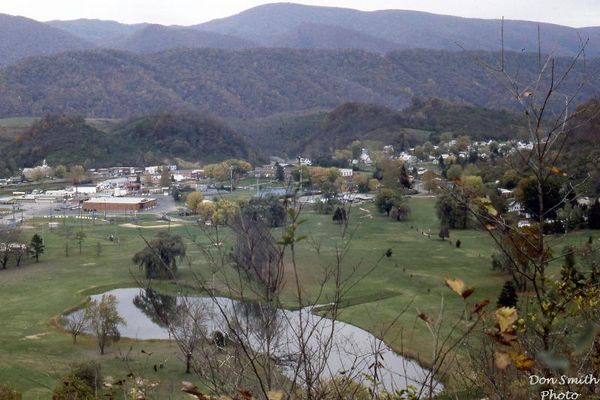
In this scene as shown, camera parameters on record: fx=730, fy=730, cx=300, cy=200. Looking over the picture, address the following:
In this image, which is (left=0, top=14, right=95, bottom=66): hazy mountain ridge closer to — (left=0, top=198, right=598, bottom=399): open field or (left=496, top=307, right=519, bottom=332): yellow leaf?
(left=0, top=198, right=598, bottom=399): open field

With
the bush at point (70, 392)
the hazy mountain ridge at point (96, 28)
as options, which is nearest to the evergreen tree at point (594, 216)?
the bush at point (70, 392)

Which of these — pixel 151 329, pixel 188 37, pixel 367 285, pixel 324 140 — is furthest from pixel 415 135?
pixel 188 37

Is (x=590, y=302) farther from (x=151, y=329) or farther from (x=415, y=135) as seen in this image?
(x=415, y=135)

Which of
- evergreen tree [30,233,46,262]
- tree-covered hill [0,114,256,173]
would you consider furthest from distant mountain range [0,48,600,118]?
evergreen tree [30,233,46,262]

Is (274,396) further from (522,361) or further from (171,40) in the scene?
(171,40)

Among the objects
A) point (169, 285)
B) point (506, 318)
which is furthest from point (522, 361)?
point (169, 285)

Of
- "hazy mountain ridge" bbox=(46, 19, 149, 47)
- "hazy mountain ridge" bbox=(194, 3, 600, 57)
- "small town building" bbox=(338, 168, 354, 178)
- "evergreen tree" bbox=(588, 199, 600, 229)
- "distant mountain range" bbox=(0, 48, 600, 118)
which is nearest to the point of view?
"evergreen tree" bbox=(588, 199, 600, 229)
